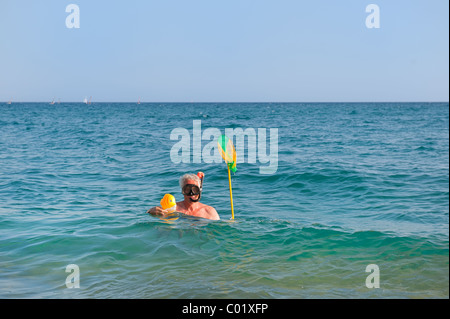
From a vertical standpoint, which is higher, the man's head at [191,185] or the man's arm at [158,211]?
the man's head at [191,185]

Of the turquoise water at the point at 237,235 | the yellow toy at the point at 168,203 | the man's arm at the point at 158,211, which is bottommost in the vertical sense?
the turquoise water at the point at 237,235

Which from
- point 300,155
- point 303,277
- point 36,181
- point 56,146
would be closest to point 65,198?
point 36,181

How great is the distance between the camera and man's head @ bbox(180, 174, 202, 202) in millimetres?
7773

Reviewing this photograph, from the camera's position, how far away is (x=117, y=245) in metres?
7.59

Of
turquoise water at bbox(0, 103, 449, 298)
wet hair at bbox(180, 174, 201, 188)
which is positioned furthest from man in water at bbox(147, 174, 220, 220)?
turquoise water at bbox(0, 103, 449, 298)

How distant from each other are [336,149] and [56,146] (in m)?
16.3

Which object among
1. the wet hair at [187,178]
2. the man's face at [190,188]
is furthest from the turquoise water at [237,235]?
the wet hair at [187,178]

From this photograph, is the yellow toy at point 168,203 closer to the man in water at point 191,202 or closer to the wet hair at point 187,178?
the man in water at point 191,202

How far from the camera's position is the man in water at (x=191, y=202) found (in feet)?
25.6

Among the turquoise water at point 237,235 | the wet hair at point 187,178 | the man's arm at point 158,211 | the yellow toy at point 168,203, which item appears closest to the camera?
the turquoise water at point 237,235

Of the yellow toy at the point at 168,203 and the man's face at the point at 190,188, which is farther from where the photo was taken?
the yellow toy at the point at 168,203

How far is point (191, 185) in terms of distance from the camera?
7.84 metres
